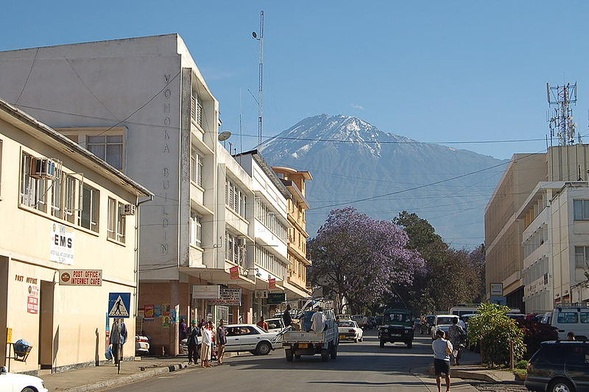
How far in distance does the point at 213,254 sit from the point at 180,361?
349 inches

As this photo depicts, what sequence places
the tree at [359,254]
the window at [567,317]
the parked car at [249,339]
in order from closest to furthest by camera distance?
the window at [567,317]
the parked car at [249,339]
the tree at [359,254]

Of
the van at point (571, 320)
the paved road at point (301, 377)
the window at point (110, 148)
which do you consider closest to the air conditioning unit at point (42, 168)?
the paved road at point (301, 377)

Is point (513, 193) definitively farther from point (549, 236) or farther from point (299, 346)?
point (299, 346)

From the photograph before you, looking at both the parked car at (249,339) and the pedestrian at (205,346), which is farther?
A: the parked car at (249,339)

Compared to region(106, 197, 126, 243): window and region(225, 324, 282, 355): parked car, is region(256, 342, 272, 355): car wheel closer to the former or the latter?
region(225, 324, 282, 355): parked car

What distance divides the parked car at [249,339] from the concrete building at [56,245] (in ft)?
30.1

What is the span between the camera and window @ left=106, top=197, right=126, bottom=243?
33.5 metres

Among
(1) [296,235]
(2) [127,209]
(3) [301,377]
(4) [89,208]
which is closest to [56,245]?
(4) [89,208]

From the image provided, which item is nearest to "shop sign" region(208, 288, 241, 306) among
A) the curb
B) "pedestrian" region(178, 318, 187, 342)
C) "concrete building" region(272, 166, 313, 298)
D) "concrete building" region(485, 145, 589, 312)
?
"pedestrian" region(178, 318, 187, 342)

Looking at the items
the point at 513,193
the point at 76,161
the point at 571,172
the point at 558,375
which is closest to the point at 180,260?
the point at 76,161

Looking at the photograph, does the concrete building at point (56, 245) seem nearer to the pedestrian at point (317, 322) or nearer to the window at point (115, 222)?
the window at point (115, 222)

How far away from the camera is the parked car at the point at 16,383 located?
1639 cm

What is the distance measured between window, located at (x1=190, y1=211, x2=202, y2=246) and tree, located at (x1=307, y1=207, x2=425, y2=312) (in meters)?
44.9

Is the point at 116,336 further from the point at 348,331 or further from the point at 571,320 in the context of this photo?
the point at 348,331
